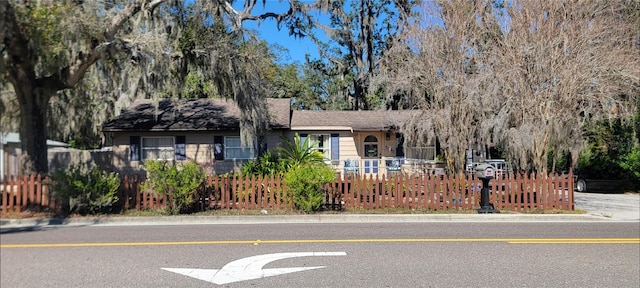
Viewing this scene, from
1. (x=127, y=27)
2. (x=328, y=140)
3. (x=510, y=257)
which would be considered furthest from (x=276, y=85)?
(x=510, y=257)

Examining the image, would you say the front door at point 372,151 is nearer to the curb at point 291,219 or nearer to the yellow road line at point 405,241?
the curb at point 291,219

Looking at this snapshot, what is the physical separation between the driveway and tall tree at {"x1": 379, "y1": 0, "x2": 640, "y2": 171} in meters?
1.98

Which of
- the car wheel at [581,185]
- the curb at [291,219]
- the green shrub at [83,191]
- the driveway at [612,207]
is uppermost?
the green shrub at [83,191]

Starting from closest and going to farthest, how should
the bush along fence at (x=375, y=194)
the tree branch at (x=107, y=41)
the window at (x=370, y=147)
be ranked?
the bush along fence at (x=375, y=194), the tree branch at (x=107, y=41), the window at (x=370, y=147)

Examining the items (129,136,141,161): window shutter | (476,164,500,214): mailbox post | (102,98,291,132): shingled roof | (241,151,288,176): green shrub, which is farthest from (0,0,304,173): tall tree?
(476,164,500,214): mailbox post

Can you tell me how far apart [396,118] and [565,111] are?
277 inches

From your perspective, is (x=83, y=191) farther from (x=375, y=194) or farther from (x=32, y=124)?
(x=375, y=194)

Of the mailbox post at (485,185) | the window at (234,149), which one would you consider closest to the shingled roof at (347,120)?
the window at (234,149)

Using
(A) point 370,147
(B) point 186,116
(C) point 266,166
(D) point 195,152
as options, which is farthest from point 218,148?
(A) point 370,147

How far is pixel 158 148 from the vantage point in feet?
65.9

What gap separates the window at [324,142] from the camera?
21.1 meters

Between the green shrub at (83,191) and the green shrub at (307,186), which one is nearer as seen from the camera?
the green shrub at (83,191)

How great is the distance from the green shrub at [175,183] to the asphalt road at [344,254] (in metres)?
1.54

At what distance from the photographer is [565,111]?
13492mm
